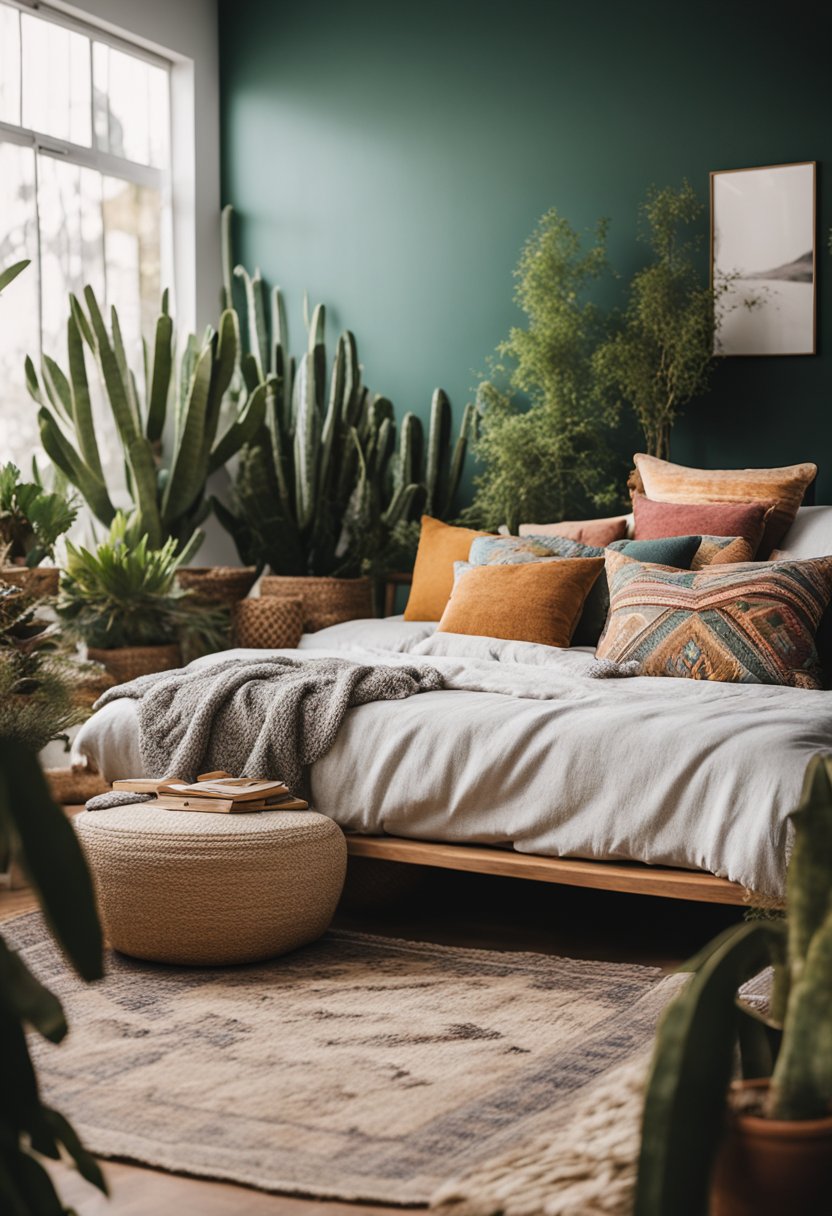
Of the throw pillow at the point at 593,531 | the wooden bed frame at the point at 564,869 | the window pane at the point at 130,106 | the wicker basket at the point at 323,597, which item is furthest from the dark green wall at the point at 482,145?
the wooden bed frame at the point at 564,869

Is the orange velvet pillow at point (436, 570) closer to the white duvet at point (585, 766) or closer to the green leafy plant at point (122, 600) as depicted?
the green leafy plant at point (122, 600)

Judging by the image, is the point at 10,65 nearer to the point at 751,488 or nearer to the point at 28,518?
the point at 28,518

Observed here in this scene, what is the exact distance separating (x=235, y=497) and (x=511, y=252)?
1572 millimetres

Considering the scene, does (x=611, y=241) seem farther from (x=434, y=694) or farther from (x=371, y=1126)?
(x=371, y=1126)

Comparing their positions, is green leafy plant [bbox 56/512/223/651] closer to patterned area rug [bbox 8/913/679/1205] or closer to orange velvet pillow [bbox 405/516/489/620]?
orange velvet pillow [bbox 405/516/489/620]

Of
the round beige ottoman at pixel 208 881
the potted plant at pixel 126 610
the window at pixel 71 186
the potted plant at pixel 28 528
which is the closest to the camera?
the round beige ottoman at pixel 208 881

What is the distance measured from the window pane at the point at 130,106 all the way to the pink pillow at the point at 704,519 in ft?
9.84

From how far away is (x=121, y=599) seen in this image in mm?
4922

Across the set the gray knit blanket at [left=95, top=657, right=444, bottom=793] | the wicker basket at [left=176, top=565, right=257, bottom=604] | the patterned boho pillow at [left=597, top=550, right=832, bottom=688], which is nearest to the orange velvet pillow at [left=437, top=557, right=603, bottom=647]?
the patterned boho pillow at [left=597, top=550, right=832, bottom=688]

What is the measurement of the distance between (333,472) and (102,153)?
168 centimetres

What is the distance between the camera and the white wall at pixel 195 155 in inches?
245

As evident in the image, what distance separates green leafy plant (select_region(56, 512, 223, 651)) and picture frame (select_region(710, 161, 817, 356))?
223 cm

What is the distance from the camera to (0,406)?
212 inches

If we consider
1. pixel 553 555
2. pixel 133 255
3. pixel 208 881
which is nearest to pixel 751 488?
pixel 553 555
